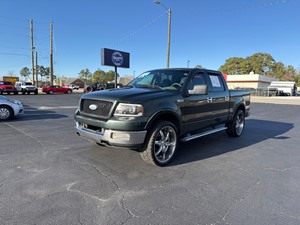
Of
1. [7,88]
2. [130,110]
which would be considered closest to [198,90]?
[130,110]

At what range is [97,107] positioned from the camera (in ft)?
13.5

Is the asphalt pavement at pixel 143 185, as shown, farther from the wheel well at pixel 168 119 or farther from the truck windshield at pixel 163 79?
the truck windshield at pixel 163 79

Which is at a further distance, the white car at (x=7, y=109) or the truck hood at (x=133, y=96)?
the white car at (x=7, y=109)

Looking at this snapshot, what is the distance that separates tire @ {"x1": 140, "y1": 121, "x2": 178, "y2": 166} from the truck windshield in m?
0.97

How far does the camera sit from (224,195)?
3.26 metres

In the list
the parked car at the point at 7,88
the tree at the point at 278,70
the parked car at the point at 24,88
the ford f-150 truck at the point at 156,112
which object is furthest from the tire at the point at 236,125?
the tree at the point at 278,70

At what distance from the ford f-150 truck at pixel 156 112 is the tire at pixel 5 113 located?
18.7 ft

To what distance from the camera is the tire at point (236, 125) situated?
22.0 ft

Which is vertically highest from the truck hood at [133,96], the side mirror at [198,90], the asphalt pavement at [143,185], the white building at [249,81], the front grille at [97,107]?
the white building at [249,81]

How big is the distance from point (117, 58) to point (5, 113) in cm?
2288

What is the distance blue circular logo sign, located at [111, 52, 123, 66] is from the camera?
2980cm

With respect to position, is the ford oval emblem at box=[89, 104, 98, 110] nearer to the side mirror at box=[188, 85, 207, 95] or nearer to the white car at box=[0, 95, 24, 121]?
the side mirror at box=[188, 85, 207, 95]

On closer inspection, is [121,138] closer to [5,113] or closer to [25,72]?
[5,113]

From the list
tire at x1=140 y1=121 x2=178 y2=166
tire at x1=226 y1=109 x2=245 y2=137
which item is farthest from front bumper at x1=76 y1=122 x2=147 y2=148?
tire at x1=226 y1=109 x2=245 y2=137
